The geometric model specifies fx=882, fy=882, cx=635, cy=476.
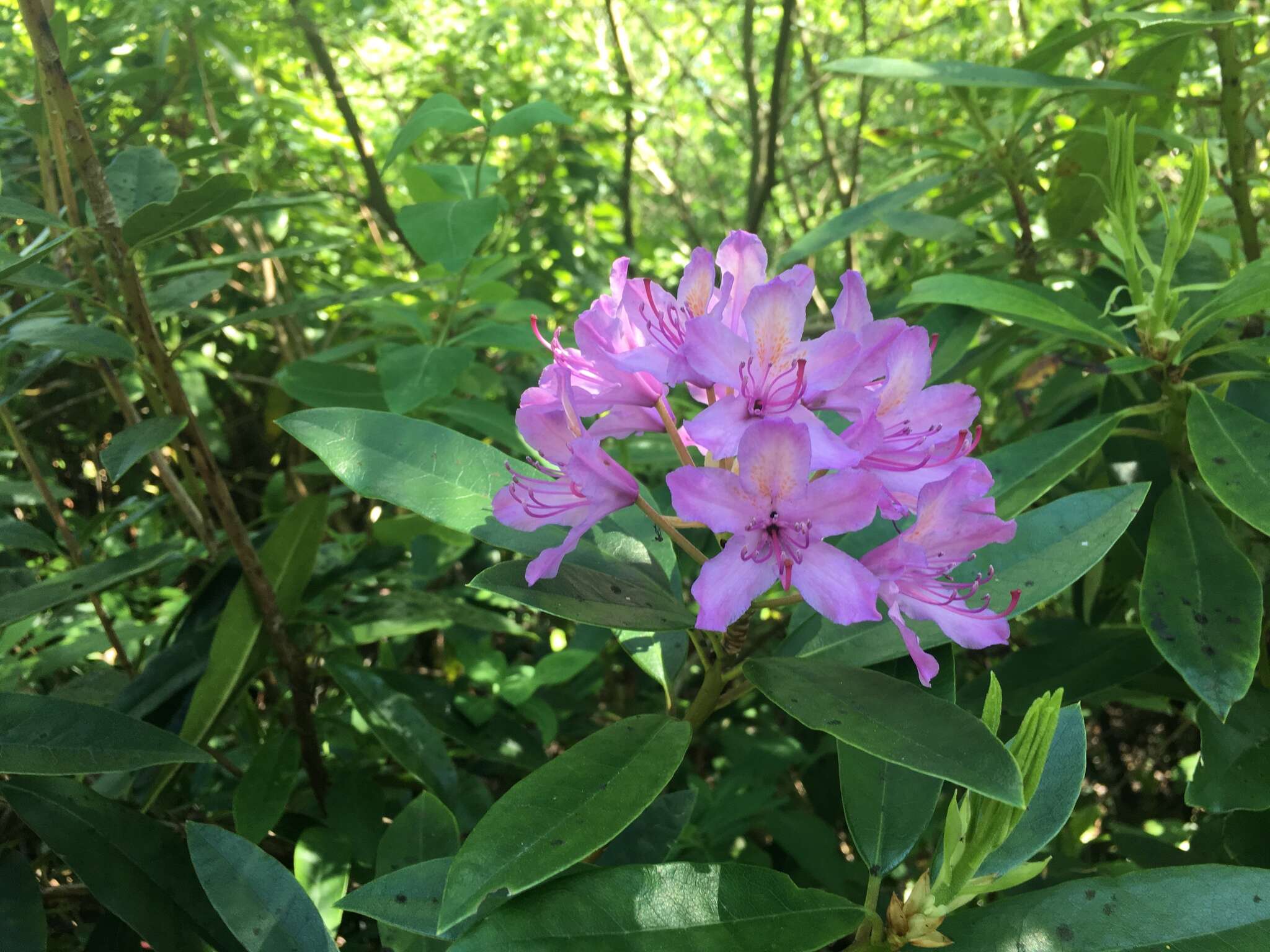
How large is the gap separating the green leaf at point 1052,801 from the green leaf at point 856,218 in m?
0.81

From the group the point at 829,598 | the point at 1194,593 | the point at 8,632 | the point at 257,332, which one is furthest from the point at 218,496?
the point at 257,332

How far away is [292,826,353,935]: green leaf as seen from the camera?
98 cm

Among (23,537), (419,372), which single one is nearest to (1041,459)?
(419,372)

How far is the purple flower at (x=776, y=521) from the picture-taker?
69 centimetres

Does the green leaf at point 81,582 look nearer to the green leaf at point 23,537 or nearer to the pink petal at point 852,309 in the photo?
the green leaf at point 23,537

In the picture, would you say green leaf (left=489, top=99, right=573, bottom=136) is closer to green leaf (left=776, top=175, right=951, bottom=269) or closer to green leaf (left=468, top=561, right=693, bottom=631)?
green leaf (left=776, top=175, right=951, bottom=269)

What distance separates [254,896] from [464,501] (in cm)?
40

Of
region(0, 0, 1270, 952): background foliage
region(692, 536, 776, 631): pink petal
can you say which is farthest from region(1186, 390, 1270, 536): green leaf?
region(692, 536, 776, 631): pink petal

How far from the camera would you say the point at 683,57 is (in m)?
3.91

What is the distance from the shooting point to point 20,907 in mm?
905

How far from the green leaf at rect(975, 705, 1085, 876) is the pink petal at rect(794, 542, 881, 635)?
0.21m

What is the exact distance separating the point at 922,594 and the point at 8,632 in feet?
4.28

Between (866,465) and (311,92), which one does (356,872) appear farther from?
(311,92)

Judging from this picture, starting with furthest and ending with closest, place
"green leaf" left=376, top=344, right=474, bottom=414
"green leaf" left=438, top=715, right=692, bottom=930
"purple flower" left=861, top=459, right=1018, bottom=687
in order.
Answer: "green leaf" left=376, top=344, right=474, bottom=414 < "purple flower" left=861, top=459, right=1018, bottom=687 < "green leaf" left=438, top=715, right=692, bottom=930
